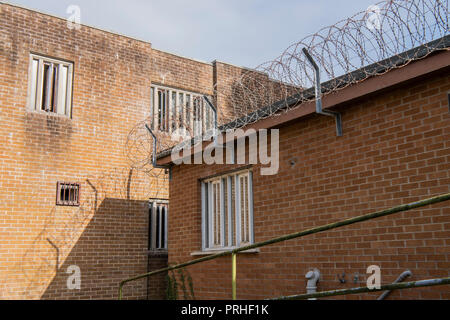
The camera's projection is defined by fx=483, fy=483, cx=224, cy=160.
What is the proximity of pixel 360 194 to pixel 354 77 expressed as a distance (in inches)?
54.8

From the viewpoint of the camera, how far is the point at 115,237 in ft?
36.8

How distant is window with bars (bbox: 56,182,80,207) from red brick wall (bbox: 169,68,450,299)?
452 cm

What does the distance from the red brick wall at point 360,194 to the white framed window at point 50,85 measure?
A: 5.78m

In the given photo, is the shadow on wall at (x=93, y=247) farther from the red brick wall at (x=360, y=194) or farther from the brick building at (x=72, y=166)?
the red brick wall at (x=360, y=194)

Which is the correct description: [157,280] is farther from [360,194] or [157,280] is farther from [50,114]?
[360,194]

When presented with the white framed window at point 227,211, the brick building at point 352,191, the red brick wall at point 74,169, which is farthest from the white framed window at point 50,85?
the brick building at point 352,191

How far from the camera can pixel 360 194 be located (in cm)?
578

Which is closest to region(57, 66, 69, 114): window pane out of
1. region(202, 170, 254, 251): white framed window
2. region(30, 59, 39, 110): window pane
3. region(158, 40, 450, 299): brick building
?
region(30, 59, 39, 110): window pane

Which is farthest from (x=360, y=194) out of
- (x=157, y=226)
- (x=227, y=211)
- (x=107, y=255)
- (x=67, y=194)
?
(x=157, y=226)

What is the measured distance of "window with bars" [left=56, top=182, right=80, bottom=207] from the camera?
10.6m

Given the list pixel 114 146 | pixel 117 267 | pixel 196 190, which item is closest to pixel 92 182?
pixel 114 146

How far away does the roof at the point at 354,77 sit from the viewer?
4961 mm

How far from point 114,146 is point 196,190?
11.9 ft

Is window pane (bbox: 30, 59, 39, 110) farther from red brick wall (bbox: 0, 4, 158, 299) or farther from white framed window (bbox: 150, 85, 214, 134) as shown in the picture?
white framed window (bbox: 150, 85, 214, 134)
